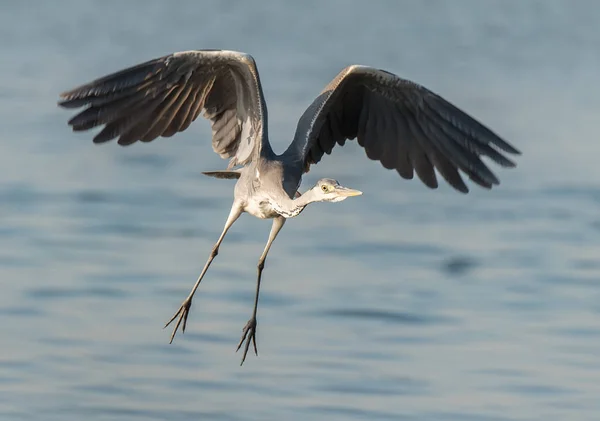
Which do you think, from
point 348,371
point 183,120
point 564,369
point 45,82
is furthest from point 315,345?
Answer: point 45,82

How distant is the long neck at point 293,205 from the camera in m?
11.5

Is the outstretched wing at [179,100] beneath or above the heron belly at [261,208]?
above

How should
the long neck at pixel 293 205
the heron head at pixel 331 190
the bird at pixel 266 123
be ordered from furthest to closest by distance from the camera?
the bird at pixel 266 123
the long neck at pixel 293 205
the heron head at pixel 331 190

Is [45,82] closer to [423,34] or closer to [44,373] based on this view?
[423,34]

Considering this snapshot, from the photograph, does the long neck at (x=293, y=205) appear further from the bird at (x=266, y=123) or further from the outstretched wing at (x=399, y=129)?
the outstretched wing at (x=399, y=129)

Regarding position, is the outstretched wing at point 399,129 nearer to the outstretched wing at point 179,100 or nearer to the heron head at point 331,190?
the outstretched wing at point 179,100

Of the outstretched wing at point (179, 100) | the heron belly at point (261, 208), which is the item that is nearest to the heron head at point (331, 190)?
the heron belly at point (261, 208)

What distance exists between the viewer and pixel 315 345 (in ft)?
48.2

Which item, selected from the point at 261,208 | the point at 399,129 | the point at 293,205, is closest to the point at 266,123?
the point at 261,208

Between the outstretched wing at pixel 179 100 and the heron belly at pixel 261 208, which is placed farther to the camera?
the heron belly at pixel 261 208

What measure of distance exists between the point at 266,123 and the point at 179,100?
749 mm

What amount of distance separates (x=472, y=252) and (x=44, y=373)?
6.03m

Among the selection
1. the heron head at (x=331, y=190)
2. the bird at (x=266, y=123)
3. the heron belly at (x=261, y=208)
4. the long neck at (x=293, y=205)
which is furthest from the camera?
the heron belly at (x=261, y=208)

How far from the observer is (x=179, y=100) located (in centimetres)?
1227
